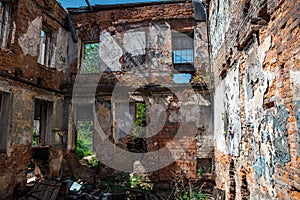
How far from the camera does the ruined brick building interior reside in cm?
464

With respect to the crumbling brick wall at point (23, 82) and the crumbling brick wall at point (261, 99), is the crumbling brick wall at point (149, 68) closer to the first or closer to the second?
the crumbling brick wall at point (23, 82)

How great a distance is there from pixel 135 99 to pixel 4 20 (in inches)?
171

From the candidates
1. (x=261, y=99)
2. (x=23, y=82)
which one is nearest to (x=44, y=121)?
(x=23, y=82)

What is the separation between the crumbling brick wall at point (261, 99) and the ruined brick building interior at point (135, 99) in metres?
0.04

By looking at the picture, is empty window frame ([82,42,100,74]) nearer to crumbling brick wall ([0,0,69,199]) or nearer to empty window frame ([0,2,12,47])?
crumbling brick wall ([0,0,69,199])

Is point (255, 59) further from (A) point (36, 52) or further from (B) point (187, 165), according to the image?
(A) point (36, 52)

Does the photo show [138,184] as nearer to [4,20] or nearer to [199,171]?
[199,171]

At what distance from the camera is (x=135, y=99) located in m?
7.80

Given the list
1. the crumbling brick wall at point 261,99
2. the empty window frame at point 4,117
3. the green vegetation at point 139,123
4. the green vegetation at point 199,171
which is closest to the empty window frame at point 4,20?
the empty window frame at point 4,117

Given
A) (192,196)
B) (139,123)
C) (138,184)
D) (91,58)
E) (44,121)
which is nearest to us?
(192,196)

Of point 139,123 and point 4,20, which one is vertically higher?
point 4,20

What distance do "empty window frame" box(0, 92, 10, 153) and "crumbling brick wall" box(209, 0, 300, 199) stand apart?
5.38 meters

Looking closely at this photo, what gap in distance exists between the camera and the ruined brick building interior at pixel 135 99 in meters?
4.64

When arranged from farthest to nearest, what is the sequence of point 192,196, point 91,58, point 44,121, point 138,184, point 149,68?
1. point 91,58
2. point 149,68
3. point 44,121
4. point 138,184
5. point 192,196
